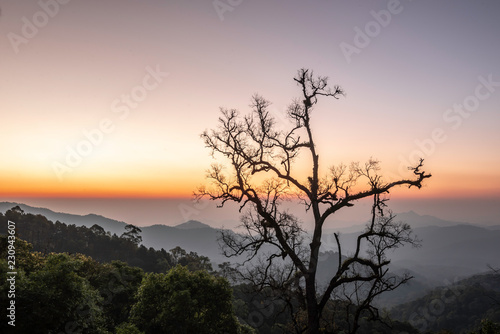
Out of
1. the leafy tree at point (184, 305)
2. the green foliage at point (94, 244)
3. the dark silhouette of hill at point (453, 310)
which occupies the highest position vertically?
the green foliage at point (94, 244)

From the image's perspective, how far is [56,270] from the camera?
414 inches

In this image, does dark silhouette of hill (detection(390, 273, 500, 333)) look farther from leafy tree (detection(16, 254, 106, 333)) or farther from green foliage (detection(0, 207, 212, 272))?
leafy tree (detection(16, 254, 106, 333))

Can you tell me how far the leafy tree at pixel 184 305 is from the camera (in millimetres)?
14388

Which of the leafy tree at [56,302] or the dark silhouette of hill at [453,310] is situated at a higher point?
the leafy tree at [56,302]

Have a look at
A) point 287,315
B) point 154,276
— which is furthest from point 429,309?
point 154,276

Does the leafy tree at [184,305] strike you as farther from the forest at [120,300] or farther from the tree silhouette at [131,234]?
the tree silhouette at [131,234]

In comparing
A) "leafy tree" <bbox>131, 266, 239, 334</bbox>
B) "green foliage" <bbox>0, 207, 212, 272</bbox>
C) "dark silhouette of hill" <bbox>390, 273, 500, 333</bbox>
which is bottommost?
"dark silhouette of hill" <bbox>390, 273, 500, 333</bbox>

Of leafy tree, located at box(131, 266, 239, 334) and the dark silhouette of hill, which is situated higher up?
leafy tree, located at box(131, 266, 239, 334)

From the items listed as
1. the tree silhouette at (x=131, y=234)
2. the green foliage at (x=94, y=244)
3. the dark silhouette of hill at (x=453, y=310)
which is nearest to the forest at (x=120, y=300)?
the green foliage at (x=94, y=244)

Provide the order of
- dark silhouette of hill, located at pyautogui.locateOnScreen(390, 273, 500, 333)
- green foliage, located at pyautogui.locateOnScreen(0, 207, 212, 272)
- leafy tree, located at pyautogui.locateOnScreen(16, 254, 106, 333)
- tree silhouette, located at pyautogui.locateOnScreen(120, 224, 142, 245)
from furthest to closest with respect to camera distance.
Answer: dark silhouette of hill, located at pyautogui.locateOnScreen(390, 273, 500, 333), tree silhouette, located at pyautogui.locateOnScreen(120, 224, 142, 245), green foliage, located at pyautogui.locateOnScreen(0, 207, 212, 272), leafy tree, located at pyautogui.locateOnScreen(16, 254, 106, 333)

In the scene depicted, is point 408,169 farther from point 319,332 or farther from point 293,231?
point 319,332

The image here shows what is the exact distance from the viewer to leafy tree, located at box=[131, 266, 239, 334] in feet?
47.2

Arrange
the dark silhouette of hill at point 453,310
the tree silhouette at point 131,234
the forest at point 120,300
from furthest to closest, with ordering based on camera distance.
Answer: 1. the dark silhouette of hill at point 453,310
2. the tree silhouette at point 131,234
3. the forest at point 120,300

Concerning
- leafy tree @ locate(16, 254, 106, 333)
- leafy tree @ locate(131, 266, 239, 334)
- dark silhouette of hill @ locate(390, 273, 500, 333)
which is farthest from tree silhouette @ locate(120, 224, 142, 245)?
dark silhouette of hill @ locate(390, 273, 500, 333)
